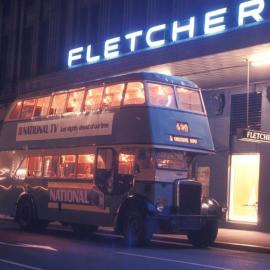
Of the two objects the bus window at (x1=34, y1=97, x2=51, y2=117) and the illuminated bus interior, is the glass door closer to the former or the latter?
the illuminated bus interior

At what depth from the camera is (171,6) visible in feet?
82.5

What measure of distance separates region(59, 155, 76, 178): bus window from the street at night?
1.89 meters

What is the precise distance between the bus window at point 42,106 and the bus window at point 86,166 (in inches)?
106

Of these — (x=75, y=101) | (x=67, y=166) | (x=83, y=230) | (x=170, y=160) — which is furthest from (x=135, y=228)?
(x=75, y=101)

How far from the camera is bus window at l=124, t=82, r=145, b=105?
54.0ft

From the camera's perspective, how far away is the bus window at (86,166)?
17578mm

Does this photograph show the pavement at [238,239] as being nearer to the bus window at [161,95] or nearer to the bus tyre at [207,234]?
the bus tyre at [207,234]

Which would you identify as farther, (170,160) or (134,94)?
(134,94)

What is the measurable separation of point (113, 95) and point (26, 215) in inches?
216

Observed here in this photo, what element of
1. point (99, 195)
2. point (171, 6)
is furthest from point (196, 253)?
point (171, 6)

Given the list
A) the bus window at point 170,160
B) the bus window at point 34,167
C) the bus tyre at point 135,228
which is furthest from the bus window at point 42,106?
the bus tyre at point 135,228

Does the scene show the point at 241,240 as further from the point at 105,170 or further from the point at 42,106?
the point at 42,106

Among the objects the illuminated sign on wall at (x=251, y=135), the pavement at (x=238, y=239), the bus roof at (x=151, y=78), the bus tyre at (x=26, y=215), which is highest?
the bus roof at (x=151, y=78)

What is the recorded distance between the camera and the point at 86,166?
1784 cm
